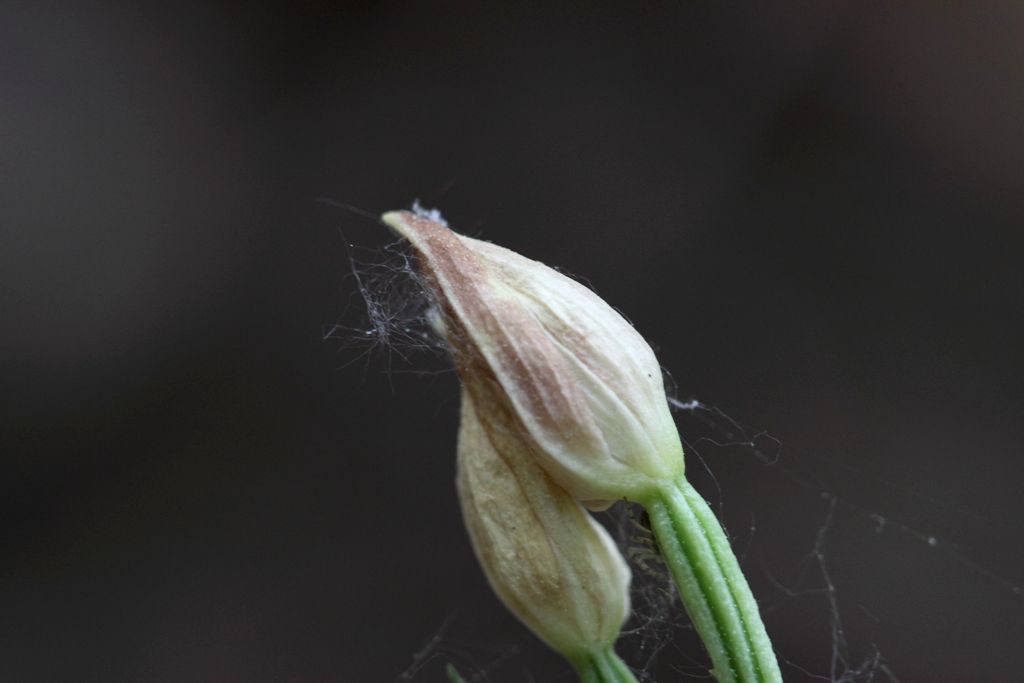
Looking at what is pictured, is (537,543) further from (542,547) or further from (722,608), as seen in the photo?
(722,608)

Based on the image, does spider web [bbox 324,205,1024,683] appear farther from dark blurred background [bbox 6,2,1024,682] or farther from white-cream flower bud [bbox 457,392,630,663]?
white-cream flower bud [bbox 457,392,630,663]

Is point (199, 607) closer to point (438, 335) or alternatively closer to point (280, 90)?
point (280, 90)

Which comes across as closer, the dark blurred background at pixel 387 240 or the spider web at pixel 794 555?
the spider web at pixel 794 555

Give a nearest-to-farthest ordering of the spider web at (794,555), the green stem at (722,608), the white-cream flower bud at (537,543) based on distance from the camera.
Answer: the green stem at (722,608), the white-cream flower bud at (537,543), the spider web at (794,555)

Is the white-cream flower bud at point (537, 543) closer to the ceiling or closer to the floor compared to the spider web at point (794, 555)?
closer to the ceiling

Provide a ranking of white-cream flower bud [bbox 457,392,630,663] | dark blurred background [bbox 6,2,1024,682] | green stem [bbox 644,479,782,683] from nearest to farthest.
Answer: green stem [bbox 644,479,782,683], white-cream flower bud [bbox 457,392,630,663], dark blurred background [bbox 6,2,1024,682]

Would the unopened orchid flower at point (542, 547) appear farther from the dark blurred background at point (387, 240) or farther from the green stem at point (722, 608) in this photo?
the dark blurred background at point (387, 240)

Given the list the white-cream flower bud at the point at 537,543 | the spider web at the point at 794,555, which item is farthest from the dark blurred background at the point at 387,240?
the white-cream flower bud at the point at 537,543

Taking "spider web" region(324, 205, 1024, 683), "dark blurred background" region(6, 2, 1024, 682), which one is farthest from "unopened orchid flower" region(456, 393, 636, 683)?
"dark blurred background" region(6, 2, 1024, 682)
